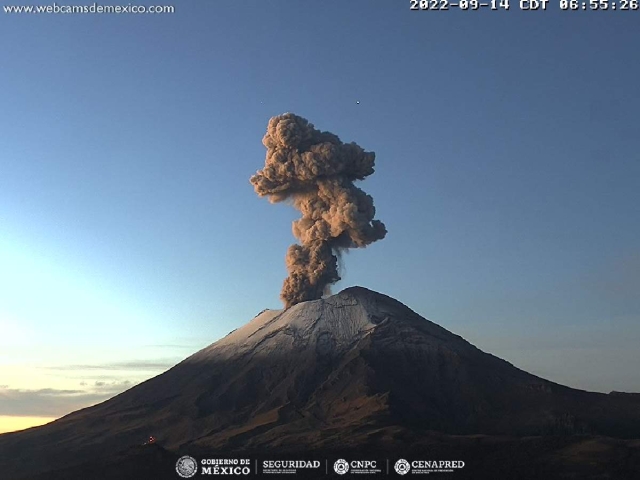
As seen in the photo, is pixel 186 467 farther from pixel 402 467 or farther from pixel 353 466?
pixel 402 467

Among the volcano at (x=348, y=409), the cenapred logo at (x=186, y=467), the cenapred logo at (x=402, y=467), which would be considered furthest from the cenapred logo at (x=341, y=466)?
the cenapred logo at (x=186, y=467)

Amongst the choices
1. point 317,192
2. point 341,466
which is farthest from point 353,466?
point 317,192

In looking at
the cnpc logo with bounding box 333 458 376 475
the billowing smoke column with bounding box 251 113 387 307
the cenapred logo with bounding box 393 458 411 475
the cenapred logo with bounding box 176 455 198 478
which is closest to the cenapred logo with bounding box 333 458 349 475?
the cnpc logo with bounding box 333 458 376 475

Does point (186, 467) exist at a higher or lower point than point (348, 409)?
lower

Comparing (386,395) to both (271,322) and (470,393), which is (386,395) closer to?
(470,393)

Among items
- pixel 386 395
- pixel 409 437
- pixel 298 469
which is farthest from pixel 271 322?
pixel 298 469

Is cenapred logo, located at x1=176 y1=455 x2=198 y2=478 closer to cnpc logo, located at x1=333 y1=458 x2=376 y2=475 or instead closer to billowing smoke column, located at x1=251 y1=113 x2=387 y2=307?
cnpc logo, located at x1=333 y1=458 x2=376 y2=475

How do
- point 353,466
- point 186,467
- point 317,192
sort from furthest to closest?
point 317,192 → point 353,466 → point 186,467
